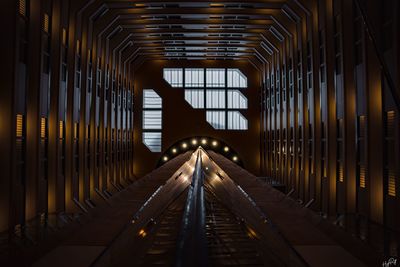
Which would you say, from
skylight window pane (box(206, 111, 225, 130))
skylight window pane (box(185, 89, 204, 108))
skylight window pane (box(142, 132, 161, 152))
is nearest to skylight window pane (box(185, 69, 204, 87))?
skylight window pane (box(185, 89, 204, 108))

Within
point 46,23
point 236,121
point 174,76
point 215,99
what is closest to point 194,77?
point 174,76

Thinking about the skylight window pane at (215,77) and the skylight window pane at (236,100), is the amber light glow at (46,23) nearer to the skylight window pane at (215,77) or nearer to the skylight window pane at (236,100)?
the skylight window pane at (215,77)

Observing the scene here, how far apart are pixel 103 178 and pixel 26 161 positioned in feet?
33.2

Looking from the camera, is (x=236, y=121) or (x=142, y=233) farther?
(x=236, y=121)

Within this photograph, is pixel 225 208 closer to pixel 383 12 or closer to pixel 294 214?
pixel 294 214

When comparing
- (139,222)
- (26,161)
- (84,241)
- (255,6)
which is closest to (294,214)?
(139,222)

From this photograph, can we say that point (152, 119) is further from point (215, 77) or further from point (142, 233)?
point (142, 233)

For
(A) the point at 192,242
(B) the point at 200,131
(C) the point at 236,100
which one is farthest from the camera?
(C) the point at 236,100

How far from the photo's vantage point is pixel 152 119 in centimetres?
2758

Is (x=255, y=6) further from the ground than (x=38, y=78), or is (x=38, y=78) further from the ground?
(x=255, y=6)

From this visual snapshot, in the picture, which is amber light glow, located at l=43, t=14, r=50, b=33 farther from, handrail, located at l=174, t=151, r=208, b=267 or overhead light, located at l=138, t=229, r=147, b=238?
handrail, located at l=174, t=151, r=208, b=267

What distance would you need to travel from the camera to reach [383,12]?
8.59 meters

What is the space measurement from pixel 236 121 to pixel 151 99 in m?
7.18

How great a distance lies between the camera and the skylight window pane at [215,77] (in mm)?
27672
